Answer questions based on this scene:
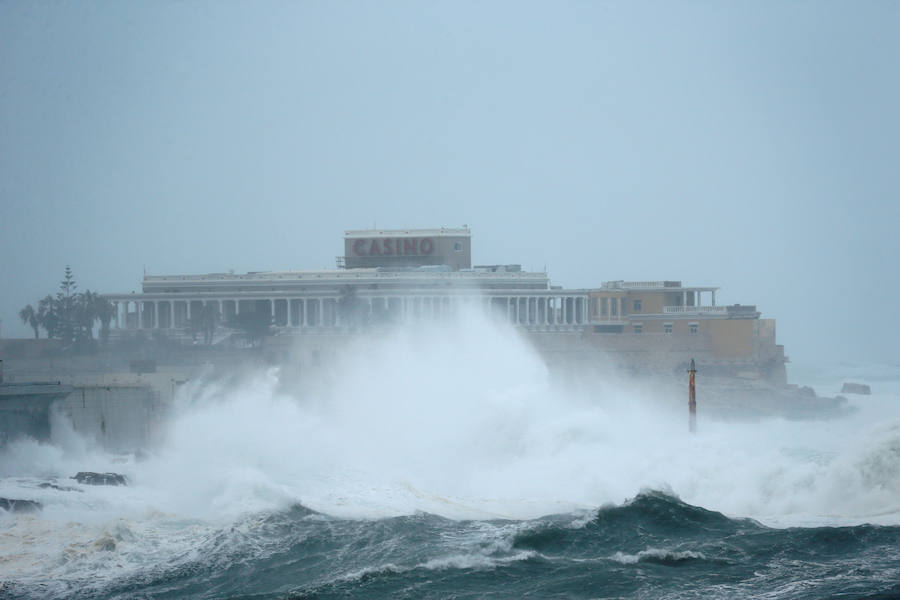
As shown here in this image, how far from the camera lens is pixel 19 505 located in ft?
74.8

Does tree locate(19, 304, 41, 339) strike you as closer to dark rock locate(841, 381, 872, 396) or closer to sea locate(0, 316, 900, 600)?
sea locate(0, 316, 900, 600)

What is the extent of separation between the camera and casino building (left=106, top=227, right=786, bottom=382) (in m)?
55.0

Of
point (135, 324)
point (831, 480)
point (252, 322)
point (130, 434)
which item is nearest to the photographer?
point (831, 480)

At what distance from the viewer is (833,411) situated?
1911 inches

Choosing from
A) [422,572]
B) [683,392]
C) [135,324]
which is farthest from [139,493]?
[135,324]

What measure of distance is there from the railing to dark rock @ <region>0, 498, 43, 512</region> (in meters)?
38.7

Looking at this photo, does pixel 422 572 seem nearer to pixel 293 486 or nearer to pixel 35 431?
pixel 293 486


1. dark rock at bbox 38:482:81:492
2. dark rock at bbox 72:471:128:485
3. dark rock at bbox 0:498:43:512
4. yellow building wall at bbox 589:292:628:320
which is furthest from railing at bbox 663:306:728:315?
dark rock at bbox 0:498:43:512

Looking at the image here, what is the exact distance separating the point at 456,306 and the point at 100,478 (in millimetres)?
31742

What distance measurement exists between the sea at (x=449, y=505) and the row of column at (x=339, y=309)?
64.6 feet

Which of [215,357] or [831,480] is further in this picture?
[215,357]

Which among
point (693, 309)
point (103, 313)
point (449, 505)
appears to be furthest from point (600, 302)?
point (449, 505)

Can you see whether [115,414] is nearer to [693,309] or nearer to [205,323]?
[205,323]

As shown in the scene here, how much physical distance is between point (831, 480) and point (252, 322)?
37367 millimetres
